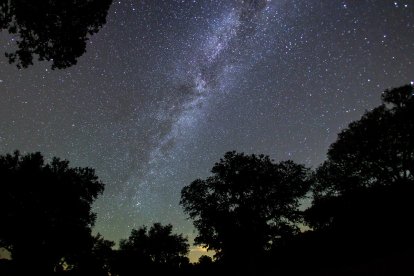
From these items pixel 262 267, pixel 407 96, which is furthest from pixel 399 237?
pixel 407 96

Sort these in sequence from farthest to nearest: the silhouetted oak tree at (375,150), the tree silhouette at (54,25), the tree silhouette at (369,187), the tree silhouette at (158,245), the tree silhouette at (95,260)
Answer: the tree silhouette at (158,245), the tree silhouette at (95,260), the silhouetted oak tree at (375,150), the tree silhouette at (369,187), the tree silhouette at (54,25)

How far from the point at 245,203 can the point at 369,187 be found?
13.9 m

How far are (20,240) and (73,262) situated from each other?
9009 mm

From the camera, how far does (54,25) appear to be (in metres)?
12.4

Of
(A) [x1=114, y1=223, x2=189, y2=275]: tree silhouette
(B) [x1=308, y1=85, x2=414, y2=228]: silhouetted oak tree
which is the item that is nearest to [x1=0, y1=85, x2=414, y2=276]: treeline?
(B) [x1=308, y1=85, x2=414, y2=228]: silhouetted oak tree

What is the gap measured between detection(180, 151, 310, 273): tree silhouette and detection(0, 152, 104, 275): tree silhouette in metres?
12.8

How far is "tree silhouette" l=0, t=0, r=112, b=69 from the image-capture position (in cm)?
1160

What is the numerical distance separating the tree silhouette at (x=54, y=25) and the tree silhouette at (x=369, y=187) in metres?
16.4

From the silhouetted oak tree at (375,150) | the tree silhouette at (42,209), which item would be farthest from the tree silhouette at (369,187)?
the tree silhouette at (42,209)

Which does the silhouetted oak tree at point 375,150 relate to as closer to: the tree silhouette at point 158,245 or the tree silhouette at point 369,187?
the tree silhouette at point 369,187

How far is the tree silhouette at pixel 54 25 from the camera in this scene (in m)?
11.6

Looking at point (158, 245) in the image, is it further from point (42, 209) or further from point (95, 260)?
point (42, 209)

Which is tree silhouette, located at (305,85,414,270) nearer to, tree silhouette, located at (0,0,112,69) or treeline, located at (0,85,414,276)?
treeline, located at (0,85,414,276)

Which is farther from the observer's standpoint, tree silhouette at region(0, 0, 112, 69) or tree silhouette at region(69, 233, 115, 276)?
tree silhouette at region(69, 233, 115, 276)
